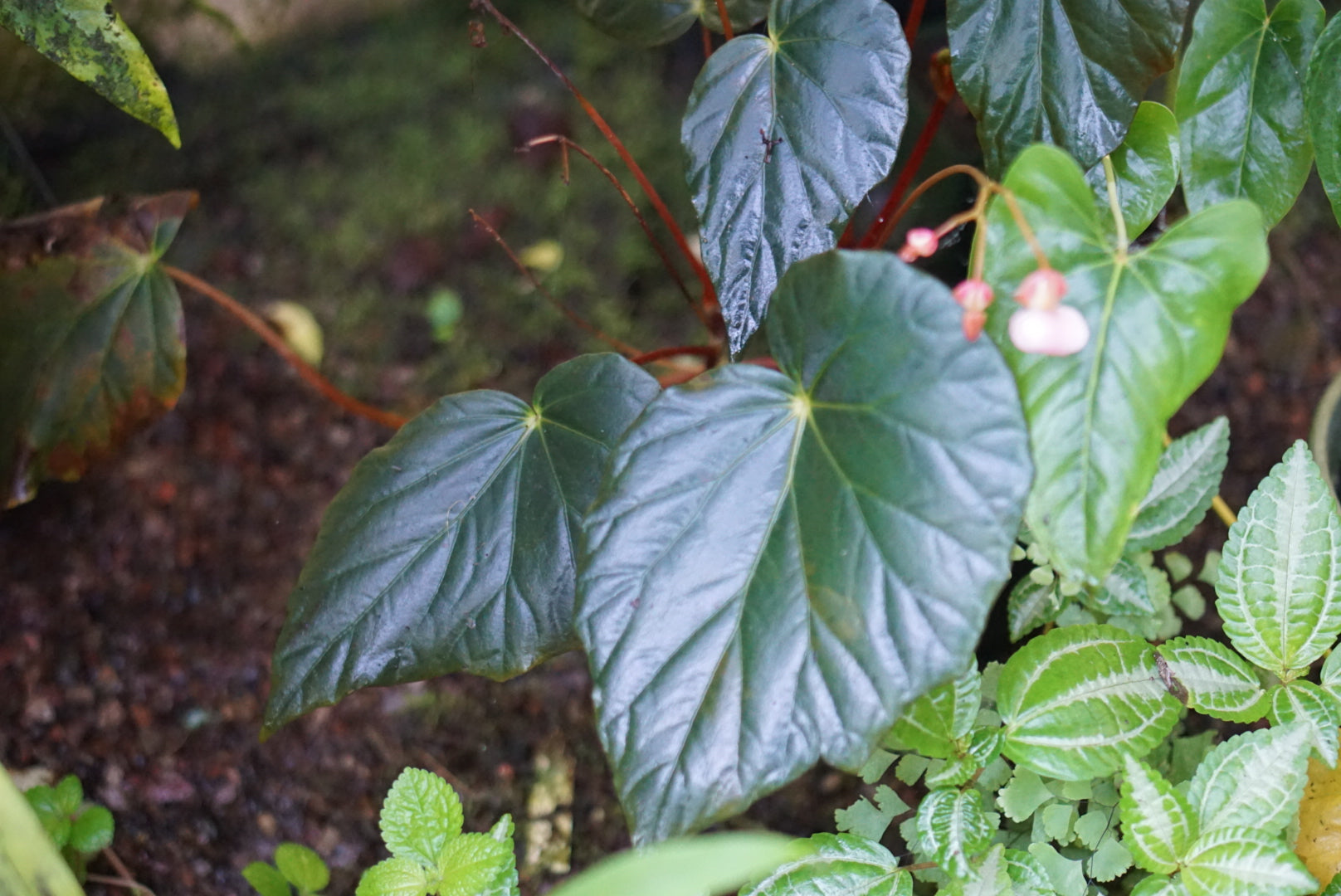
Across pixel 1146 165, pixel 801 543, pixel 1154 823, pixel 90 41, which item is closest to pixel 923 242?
pixel 801 543

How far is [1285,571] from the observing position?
748mm

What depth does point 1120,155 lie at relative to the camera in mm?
818

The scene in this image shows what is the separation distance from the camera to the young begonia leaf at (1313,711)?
2.35ft

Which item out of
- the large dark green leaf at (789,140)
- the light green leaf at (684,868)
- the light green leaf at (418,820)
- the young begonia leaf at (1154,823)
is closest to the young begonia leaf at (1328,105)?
the large dark green leaf at (789,140)

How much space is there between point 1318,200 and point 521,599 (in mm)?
1652

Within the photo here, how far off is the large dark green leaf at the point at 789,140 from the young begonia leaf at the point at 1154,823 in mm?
446

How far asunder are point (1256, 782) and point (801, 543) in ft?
1.31

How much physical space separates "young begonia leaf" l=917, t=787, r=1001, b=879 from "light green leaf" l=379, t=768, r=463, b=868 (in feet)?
1.33

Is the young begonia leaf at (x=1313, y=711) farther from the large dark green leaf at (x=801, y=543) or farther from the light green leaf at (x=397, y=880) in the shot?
the light green leaf at (x=397, y=880)

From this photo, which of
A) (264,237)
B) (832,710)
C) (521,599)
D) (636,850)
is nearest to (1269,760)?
(832,710)

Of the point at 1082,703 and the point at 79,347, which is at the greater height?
the point at 79,347

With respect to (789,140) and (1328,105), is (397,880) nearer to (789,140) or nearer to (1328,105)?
(789,140)

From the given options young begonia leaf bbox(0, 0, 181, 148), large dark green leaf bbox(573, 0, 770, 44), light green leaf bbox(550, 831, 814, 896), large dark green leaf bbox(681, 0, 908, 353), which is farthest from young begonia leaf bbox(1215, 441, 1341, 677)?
young begonia leaf bbox(0, 0, 181, 148)

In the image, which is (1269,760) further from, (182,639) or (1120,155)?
(182,639)
